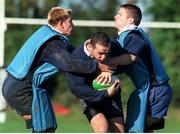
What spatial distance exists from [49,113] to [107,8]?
8988 millimetres

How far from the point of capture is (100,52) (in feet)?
24.5

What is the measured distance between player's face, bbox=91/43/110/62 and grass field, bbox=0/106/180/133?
3.63 m

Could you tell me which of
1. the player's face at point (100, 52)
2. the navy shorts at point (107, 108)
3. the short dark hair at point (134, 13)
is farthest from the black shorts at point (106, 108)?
the short dark hair at point (134, 13)

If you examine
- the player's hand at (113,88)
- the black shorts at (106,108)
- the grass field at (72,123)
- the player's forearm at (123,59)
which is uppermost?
the player's forearm at (123,59)

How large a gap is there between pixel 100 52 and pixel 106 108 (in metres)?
0.61

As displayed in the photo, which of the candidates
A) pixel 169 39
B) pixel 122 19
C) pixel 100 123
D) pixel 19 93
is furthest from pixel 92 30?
pixel 100 123

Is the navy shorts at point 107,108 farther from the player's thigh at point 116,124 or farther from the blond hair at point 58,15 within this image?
the blond hair at point 58,15

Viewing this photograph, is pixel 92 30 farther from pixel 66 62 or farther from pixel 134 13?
pixel 66 62

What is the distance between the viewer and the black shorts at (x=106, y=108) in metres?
7.85

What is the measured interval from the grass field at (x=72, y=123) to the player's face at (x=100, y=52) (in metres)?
3.63

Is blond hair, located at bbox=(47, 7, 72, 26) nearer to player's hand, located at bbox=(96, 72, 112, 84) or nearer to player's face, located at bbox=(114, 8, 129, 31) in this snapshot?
player's face, located at bbox=(114, 8, 129, 31)

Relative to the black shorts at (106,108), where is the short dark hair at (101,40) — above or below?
above

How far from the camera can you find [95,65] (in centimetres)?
758

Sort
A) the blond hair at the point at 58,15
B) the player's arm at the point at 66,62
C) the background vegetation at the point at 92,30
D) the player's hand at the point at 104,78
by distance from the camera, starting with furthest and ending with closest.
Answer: the background vegetation at the point at 92,30
the blond hair at the point at 58,15
the player's hand at the point at 104,78
the player's arm at the point at 66,62
